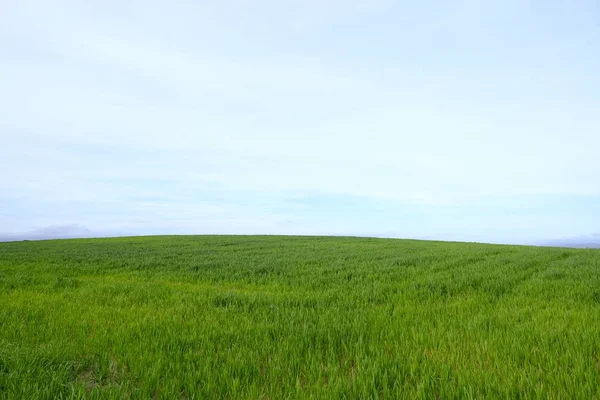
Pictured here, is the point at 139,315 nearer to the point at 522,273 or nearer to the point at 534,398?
the point at 534,398

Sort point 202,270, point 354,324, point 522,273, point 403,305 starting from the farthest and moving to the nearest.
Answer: point 202,270 < point 522,273 < point 403,305 < point 354,324

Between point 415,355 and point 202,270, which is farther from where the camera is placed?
point 202,270

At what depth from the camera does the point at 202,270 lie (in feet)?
44.2

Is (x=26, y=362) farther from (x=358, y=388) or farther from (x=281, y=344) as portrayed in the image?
(x=358, y=388)

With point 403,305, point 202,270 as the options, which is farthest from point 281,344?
point 202,270

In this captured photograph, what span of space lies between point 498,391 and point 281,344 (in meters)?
2.59

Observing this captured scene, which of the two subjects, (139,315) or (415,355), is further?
(139,315)

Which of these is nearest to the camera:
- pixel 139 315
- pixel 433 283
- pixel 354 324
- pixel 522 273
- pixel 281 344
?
pixel 281 344

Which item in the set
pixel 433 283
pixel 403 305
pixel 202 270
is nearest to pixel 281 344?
pixel 403 305

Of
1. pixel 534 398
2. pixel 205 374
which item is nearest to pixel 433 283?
pixel 534 398

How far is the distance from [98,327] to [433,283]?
770 centimetres

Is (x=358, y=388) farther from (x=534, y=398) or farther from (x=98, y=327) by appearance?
(x=98, y=327)

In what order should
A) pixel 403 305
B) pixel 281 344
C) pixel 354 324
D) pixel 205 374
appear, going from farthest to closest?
pixel 403 305 → pixel 354 324 → pixel 281 344 → pixel 205 374

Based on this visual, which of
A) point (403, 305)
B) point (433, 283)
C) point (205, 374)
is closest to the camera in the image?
point (205, 374)
